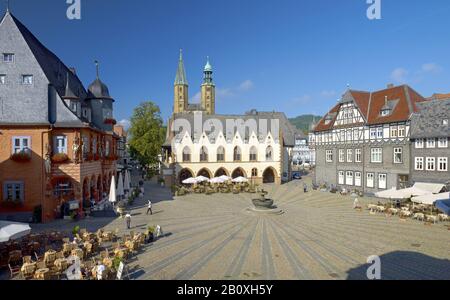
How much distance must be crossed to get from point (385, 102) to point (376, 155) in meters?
6.77

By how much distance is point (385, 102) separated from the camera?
3772 cm

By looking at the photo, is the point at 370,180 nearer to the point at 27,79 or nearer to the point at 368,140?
the point at 368,140

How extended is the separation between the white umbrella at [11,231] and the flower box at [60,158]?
11641 millimetres

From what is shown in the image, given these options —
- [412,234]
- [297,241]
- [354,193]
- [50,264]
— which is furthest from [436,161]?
[50,264]

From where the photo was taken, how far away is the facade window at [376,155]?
122 ft

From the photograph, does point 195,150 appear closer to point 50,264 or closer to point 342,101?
point 342,101

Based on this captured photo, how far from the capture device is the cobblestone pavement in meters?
13.4

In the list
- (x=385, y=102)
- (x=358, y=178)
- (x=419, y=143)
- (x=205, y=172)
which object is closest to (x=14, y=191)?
(x=205, y=172)

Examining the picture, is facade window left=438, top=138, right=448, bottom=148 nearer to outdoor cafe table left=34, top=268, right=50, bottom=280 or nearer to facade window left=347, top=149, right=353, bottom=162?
facade window left=347, top=149, right=353, bottom=162

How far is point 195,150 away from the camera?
157 feet

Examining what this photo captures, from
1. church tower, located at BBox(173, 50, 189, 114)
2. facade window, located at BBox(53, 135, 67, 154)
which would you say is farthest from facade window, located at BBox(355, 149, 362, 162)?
church tower, located at BBox(173, 50, 189, 114)

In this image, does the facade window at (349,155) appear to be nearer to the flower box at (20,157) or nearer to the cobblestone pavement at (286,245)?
the cobblestone pavement at (286,245)

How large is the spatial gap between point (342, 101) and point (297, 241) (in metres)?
30.0

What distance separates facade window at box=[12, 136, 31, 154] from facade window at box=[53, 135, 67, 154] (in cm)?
183
